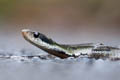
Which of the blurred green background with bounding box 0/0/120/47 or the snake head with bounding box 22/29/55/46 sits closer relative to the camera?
the snake head with bounding box 22/29/55/46

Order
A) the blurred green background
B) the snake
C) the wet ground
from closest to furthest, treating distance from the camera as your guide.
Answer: the wet ground
the snake
the blurred green background

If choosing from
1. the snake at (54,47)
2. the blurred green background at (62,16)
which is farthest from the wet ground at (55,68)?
the blurred green background at (62,16)

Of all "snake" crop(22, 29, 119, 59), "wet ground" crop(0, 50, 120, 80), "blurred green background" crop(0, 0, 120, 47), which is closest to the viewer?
"wet ground" crop(0, 50, 120, 80)

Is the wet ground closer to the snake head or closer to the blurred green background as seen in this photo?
the snake head

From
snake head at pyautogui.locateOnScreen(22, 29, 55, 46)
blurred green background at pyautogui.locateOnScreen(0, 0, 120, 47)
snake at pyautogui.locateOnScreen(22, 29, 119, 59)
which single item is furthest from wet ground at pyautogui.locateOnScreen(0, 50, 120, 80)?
blurred green background at pyautogui.locateOnScreen(0, 0, 120, 47)

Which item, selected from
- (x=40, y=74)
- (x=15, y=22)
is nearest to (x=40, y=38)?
(x=40, y=74)

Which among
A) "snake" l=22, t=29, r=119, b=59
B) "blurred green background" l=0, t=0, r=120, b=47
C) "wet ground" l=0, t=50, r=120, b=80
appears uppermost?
"blurred green background" l=0, t=0, r=120, b=47

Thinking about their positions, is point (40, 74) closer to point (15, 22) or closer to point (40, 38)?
point (40, 38)

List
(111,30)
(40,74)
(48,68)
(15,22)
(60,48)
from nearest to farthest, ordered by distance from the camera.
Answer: (40,74)
(48,68)
(60,48)
(111,30)
(15,22)
